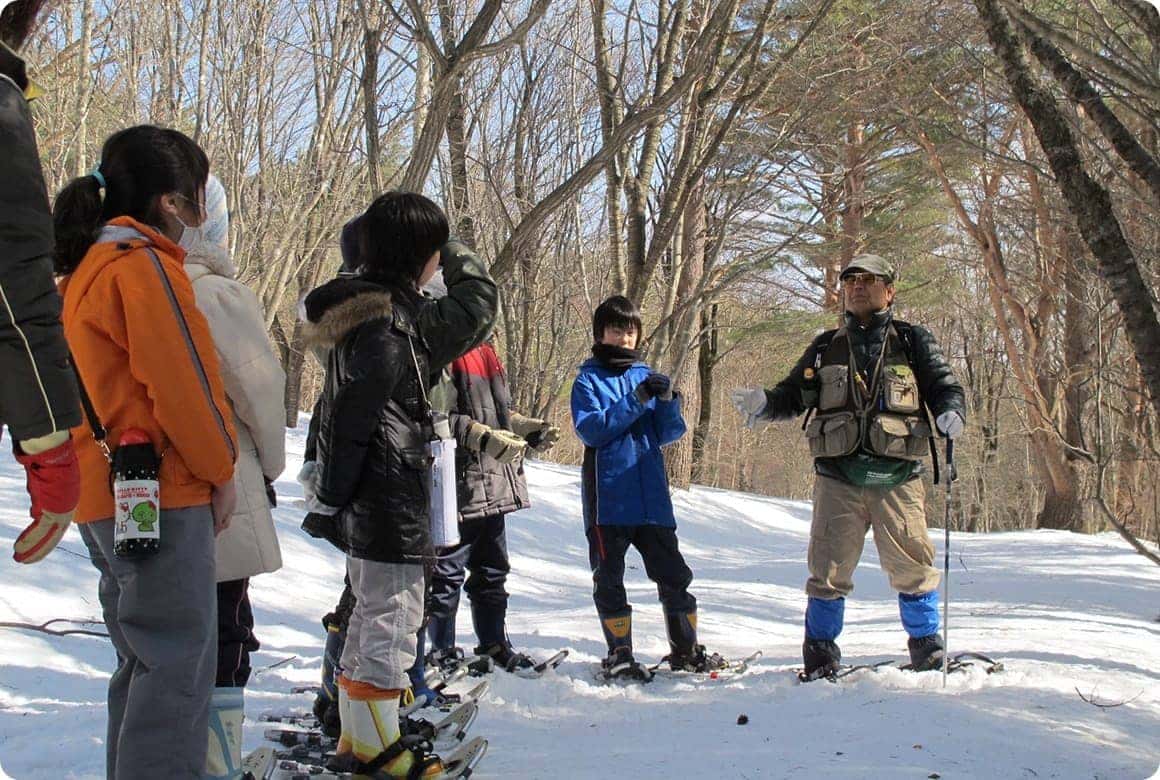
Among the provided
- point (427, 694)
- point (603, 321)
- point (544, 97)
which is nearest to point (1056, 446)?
point (544, 97)

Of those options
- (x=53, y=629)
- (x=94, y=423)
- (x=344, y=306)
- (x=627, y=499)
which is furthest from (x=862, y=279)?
(x=53, y=629)

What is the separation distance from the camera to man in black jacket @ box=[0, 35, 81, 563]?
5.27 feet

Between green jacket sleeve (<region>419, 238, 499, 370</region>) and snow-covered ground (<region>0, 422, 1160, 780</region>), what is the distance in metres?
1.36

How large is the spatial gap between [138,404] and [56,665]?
2639 mm

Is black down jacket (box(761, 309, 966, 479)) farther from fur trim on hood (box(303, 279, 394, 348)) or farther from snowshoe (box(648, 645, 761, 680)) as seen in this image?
fur trim on hood (box(303, 279, 394, 348))

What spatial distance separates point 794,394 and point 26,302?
3.51m

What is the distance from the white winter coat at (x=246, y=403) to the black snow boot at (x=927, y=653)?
2837 millimetres

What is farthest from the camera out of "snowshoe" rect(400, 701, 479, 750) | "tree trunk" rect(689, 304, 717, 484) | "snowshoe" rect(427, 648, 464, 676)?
"tree trunk" rect(689, 304, 717, 484)

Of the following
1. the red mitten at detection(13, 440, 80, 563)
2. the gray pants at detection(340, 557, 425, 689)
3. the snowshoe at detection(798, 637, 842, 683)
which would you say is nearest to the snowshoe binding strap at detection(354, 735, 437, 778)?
the gray pants at detection(340, 557, 425, 689)

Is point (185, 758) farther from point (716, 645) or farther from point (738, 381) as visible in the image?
point (738, 381)

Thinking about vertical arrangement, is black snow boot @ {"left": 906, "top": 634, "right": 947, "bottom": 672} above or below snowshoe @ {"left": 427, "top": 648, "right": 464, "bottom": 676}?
above

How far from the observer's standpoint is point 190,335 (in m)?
2.22

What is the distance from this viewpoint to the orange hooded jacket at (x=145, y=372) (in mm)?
2152

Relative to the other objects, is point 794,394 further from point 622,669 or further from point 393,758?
point 393,758
